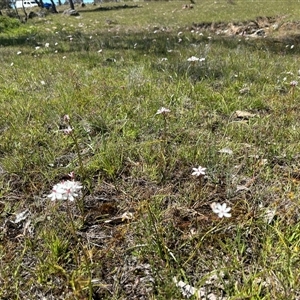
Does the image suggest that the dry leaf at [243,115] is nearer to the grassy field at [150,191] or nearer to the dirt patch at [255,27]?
Result: the grassy field at [150,191]

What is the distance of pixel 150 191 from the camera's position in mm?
2400

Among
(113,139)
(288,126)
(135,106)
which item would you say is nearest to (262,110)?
(288,126)

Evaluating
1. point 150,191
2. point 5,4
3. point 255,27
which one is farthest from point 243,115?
point 5,4

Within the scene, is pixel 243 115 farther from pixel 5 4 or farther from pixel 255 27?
pixel 5 4

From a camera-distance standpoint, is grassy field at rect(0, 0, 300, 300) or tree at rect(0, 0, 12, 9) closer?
grassy field at rect(0, 0, 300, 300)

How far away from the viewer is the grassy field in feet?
5.70

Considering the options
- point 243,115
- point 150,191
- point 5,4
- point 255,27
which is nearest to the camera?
point 150,191

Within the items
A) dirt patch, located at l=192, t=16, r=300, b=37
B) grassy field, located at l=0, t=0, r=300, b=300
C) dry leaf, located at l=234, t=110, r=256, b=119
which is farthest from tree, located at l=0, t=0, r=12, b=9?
dry leaf, located at l=234, t=110, r=256, b=119

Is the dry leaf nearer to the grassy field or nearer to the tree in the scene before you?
the grassy field

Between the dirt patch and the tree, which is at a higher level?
the tree

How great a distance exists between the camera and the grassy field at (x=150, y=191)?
68.4 inches

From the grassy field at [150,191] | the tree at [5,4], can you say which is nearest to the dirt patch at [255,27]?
the grassy field at [150,191]

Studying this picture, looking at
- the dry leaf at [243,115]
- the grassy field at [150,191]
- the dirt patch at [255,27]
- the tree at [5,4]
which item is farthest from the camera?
the tree at [5,4]

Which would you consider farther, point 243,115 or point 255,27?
point 255,27
